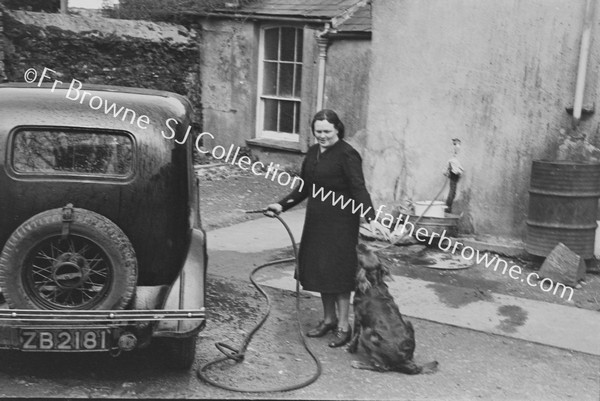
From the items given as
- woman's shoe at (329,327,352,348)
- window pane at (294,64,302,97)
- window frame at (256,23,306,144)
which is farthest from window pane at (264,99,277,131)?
woman's shoe at (329,327,352,348)

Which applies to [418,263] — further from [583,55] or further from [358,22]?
[358,22]

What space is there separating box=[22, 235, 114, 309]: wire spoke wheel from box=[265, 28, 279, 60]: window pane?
35.5ft

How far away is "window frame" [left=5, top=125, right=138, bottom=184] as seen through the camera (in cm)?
474

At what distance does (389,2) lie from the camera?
9.08 metres

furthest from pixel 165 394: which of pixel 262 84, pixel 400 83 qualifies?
pixel 262 84

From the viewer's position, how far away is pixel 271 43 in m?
14.8

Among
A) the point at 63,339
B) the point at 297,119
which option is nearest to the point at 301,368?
the point at 63,339

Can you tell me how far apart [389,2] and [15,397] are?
6713 millimetres

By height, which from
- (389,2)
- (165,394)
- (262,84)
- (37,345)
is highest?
(389,2)

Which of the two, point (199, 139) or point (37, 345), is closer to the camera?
point (37, 345)

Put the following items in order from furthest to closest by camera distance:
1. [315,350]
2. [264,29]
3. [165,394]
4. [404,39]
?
[264,29]
[404,39]
[315,350]
[165,394]

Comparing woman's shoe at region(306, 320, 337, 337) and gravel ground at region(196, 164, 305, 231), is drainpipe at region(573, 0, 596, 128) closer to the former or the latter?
woman's shoe at region(306, 320, 337, 337)

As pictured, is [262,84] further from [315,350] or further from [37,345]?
[37,345]

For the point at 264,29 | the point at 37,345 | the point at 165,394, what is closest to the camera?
the point at 37,345
